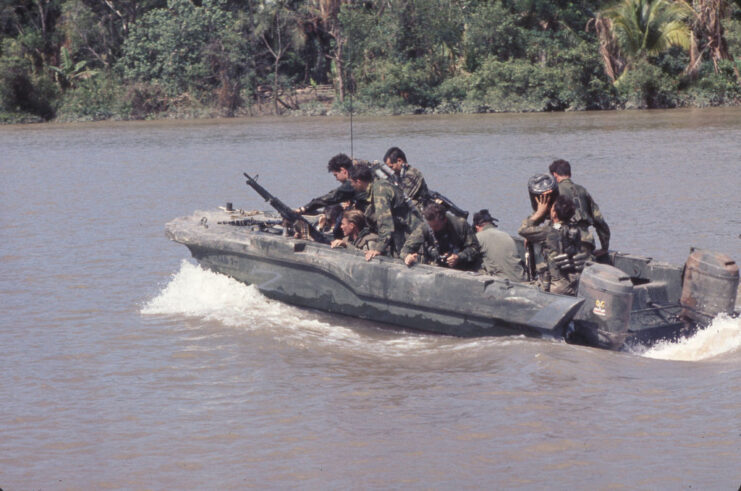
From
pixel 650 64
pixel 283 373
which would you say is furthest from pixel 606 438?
pixel 650 64

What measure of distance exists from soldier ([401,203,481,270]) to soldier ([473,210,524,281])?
0.10m

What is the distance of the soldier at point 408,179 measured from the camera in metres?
9.16

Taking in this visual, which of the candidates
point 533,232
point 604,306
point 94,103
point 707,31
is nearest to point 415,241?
point 533,232

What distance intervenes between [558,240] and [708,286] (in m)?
1.14

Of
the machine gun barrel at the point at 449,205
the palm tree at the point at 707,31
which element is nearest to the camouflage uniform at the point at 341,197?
the machine gun barrel at the point at 449,205

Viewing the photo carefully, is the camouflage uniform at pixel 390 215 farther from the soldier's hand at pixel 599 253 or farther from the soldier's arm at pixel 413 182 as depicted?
the soldier's hand at pixel 599 253

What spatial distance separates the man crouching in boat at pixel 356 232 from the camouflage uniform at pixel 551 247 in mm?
1684

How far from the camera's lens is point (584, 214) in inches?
296

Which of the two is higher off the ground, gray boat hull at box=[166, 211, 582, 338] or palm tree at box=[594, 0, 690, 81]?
palm tree at box=[594, 0, 690, 81]

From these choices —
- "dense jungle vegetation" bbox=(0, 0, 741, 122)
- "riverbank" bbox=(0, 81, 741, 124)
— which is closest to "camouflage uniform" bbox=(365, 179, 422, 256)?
"dense jungle vegetation" bbox=(0, 0, 741, 122)

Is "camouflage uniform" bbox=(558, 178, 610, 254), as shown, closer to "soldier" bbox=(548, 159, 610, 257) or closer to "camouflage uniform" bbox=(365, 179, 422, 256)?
"soldier" bbox=(548, 159, 610, 257)

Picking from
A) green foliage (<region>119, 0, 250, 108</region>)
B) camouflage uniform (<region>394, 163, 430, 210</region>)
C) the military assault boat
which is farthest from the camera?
green foliage (<region>119, 0, 250, 108</region>)

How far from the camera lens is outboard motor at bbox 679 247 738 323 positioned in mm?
7215

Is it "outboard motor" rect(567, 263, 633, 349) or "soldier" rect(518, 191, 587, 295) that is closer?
"outboard motor" rect(567, 263, 633, 349)
